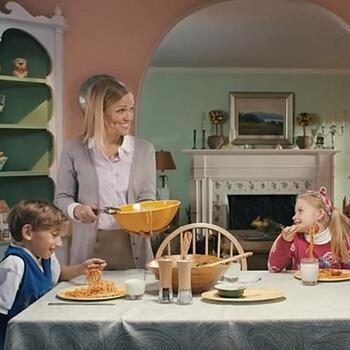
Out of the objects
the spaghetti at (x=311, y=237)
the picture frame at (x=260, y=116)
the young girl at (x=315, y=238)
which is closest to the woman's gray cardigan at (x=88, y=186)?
the young girl at (x=315, y=238)

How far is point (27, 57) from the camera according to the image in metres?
3.88

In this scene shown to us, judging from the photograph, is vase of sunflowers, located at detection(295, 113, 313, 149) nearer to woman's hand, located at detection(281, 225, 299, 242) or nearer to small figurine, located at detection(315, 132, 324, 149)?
small figurine, located at detection(315, 132, 324, 149)

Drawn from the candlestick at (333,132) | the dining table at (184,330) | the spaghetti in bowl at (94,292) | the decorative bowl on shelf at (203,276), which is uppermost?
the candlestick at (333,132)

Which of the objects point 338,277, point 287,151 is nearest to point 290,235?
point 338,277

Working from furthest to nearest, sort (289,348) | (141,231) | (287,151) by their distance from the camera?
(287,151)
(141,231)
(289,348)

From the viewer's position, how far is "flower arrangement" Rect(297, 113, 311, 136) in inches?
340

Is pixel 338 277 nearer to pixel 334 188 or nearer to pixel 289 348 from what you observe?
pixel 289 348

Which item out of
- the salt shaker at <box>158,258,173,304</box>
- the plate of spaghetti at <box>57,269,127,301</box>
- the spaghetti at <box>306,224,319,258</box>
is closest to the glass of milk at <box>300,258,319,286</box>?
the spaghetti at <box>306,224,319,258</box>

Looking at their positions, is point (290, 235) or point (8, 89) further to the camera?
point (8, 89)

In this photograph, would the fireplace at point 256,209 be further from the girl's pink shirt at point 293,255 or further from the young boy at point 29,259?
the young boy at point 29,259

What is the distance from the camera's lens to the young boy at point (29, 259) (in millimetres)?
2260

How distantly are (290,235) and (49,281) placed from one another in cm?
95

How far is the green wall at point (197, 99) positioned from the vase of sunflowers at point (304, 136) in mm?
103

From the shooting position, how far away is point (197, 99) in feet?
28.7
